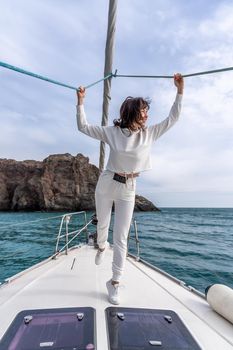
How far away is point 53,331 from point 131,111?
170 cm

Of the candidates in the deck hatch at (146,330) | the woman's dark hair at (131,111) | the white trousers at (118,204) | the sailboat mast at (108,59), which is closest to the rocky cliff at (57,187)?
the sailboat mast at (108,59)

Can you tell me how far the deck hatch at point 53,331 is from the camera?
1624mm

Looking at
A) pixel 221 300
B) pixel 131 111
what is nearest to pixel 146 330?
pixel 221 300

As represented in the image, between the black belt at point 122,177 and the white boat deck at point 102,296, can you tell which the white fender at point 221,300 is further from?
the black belt at point 122,177

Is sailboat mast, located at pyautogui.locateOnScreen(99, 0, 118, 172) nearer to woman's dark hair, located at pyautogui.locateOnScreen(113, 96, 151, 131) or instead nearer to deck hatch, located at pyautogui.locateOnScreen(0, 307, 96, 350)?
woman's dark hair, located at pyautogui.locateOnScreen(113, 96, 151, 131)

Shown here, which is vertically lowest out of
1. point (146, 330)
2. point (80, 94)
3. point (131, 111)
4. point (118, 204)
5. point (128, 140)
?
point (146, 330)

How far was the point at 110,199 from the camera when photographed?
252 cm

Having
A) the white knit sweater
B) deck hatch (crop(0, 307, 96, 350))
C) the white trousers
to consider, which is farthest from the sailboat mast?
deck hatch (crop(0, 307, 96, 350))

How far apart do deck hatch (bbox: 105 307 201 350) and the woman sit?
31cm

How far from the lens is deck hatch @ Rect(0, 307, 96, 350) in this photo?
162cm

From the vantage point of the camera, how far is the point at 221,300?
230cm

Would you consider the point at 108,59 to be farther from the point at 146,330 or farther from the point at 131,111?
the point at 146,330

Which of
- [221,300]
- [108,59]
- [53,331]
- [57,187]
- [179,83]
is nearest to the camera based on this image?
[53,331]

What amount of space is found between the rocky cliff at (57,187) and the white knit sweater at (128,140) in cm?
5654
